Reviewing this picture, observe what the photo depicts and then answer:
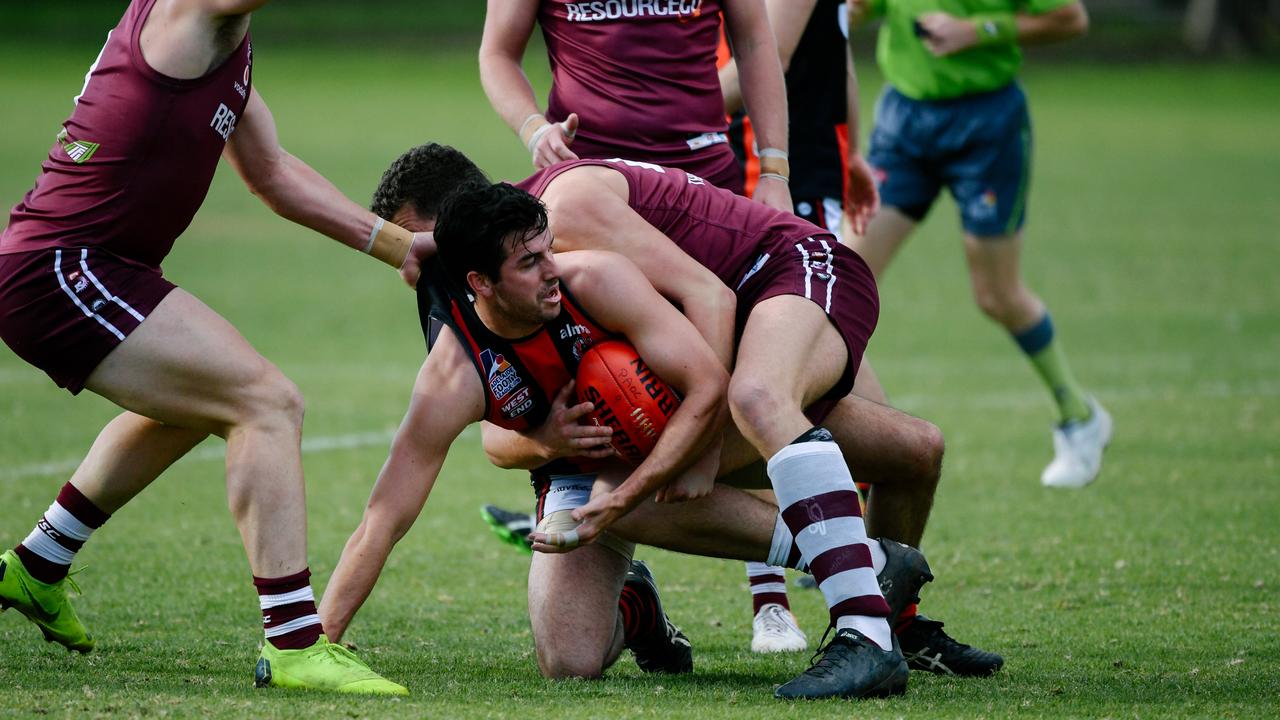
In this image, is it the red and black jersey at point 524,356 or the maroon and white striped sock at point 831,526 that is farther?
the red and black jersey at point 524,356

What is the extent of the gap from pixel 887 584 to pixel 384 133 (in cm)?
2416

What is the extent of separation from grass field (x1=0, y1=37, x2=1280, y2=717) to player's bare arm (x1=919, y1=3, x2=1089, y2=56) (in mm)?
2278

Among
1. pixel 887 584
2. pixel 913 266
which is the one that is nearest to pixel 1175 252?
pixel 913 266

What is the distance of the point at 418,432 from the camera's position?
509cm

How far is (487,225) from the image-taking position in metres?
4.86

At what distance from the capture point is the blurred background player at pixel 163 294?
4.75 metres

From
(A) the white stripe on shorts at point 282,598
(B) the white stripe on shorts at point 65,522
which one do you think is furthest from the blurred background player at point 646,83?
(B) the white stripe on shorts at point 65,522

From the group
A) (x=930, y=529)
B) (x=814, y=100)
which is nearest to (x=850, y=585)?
(x=930, y=529)

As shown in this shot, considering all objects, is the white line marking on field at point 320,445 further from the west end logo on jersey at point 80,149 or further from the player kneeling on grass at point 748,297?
the west end logo on jersey at point 80,149

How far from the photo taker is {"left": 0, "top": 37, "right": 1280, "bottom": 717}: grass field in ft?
15.9

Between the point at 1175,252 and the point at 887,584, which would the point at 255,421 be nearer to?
the point at 887,584

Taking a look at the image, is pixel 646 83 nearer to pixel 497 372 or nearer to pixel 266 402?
pixel 497 372

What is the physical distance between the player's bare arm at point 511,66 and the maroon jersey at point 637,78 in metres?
0.15

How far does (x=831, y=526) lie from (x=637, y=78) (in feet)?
6.86
